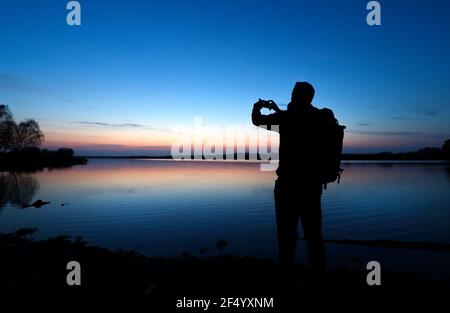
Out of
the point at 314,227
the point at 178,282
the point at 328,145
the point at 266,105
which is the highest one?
the point at 266,105

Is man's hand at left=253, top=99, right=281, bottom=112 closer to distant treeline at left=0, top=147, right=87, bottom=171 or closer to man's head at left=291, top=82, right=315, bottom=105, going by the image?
man's head at left=291, top=82, right=315, bottom=105

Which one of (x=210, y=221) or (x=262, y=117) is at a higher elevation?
(x=262, y=117)

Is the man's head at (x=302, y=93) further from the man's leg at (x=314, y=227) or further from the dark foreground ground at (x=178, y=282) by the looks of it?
the dark foreground ground at (x=178, y=282)

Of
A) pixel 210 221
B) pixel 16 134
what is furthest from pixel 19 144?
pixel 210 221

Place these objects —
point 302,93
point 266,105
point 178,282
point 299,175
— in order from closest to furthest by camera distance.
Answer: point 299,175
point 302,93
point 266,105
point 178,282

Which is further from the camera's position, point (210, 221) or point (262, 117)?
point (210, 221)

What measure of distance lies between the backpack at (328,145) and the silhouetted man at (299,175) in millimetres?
65

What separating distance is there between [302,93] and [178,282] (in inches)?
236

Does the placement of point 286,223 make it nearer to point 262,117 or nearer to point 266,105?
point 262,117

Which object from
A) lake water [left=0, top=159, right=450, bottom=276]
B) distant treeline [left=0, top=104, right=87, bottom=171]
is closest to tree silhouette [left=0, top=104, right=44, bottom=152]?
distant treeline [left=0, top=104, right=87, bottom=171]

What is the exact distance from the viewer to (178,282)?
801cm
